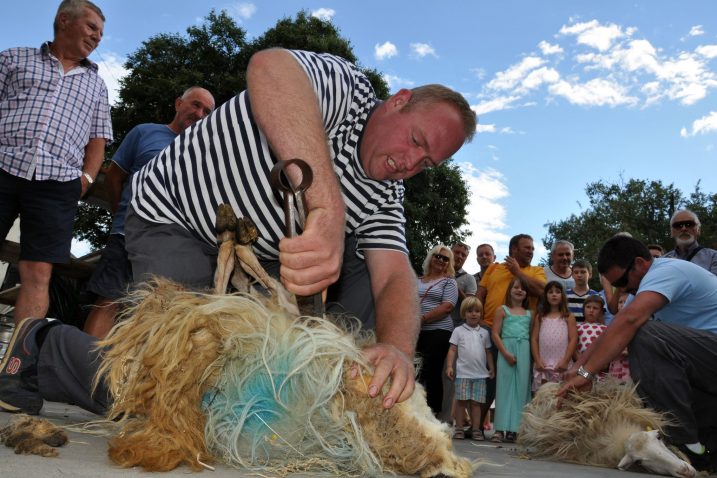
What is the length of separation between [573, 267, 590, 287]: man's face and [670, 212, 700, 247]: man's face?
2.89 feet

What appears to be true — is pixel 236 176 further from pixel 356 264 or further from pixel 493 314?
pixel 493 314

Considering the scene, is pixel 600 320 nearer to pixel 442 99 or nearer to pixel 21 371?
pixel 442 99

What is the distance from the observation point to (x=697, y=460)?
3.25 meters

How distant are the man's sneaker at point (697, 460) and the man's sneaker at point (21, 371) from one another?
2949 mm

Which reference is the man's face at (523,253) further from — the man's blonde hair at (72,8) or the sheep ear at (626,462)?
the man's blonde hair at (72,8)

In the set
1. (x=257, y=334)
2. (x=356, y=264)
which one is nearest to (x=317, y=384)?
(x=257, y=334)

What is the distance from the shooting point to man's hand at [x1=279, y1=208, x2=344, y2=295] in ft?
4.94

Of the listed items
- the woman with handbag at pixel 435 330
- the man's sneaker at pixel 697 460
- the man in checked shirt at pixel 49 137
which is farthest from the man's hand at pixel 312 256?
the woman with handbag at pixel 435 330

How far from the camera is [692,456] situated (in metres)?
3.23

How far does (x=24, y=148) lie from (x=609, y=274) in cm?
342

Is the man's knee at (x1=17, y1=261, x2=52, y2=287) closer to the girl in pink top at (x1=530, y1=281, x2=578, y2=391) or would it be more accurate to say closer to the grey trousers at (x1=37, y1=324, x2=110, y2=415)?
the grey trousers at (x1=37, y1=324, x2=110, y2=415)

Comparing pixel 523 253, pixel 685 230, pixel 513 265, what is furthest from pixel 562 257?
pixel 685 230

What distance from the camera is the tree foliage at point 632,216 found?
3556 centimetres

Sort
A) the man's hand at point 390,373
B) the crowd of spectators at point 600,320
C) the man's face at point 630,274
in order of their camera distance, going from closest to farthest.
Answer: the man's hand at point 390,373 → the crowd of spectators at point 600,320 → the man's face at point 630,274
